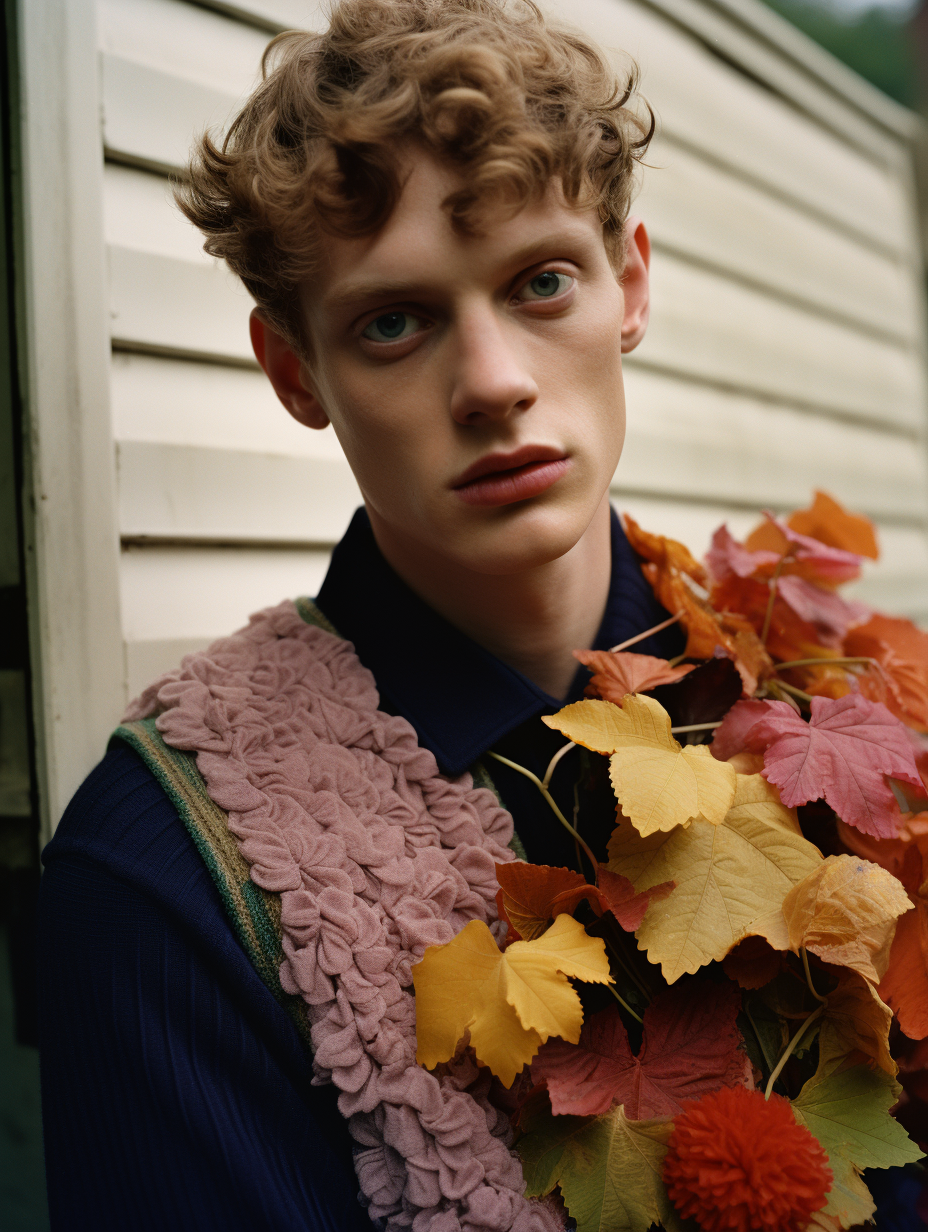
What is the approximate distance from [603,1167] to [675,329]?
1600 millimetres

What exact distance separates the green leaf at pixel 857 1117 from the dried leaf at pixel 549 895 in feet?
0.69

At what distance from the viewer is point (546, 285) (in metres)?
0.85

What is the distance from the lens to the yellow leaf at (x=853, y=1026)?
2.44 ft

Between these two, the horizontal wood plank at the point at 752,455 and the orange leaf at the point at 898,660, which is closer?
the orange leaf at the point at 898,660

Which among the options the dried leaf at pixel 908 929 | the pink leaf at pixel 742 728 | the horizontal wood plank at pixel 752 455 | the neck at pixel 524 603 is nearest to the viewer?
the dried leaf at pixel 908 929

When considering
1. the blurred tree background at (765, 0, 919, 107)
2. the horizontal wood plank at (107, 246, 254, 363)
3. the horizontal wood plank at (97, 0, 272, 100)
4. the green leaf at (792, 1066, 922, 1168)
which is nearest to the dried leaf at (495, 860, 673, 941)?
the green leaf at (792, 1066, 922, 1168)

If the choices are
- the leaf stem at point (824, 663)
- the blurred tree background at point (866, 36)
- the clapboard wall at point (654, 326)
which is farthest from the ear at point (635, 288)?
the blurred tree background at point (866, 36)

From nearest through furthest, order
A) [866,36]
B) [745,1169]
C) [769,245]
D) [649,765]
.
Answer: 1. [745,1169]
2. [649,765]
3. [769,245]
4. [866,36]

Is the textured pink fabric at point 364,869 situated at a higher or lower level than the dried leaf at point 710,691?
lower

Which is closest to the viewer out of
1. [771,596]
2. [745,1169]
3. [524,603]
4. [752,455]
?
[745,1169]

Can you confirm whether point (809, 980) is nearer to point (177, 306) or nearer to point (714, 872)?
point (714, 872)

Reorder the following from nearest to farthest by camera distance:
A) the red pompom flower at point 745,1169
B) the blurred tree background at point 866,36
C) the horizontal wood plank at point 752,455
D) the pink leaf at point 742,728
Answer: the red pompom flower at point 745,1169 → the pink leaf at point 742,728 → the horizontal wood plank at point 752,455 → the blurred tree background at point 866,36

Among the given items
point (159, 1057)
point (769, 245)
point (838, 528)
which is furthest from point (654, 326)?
point (159, 1057)

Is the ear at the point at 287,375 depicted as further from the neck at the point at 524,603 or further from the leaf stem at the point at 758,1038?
the leaf stem at the point at 758,1038
